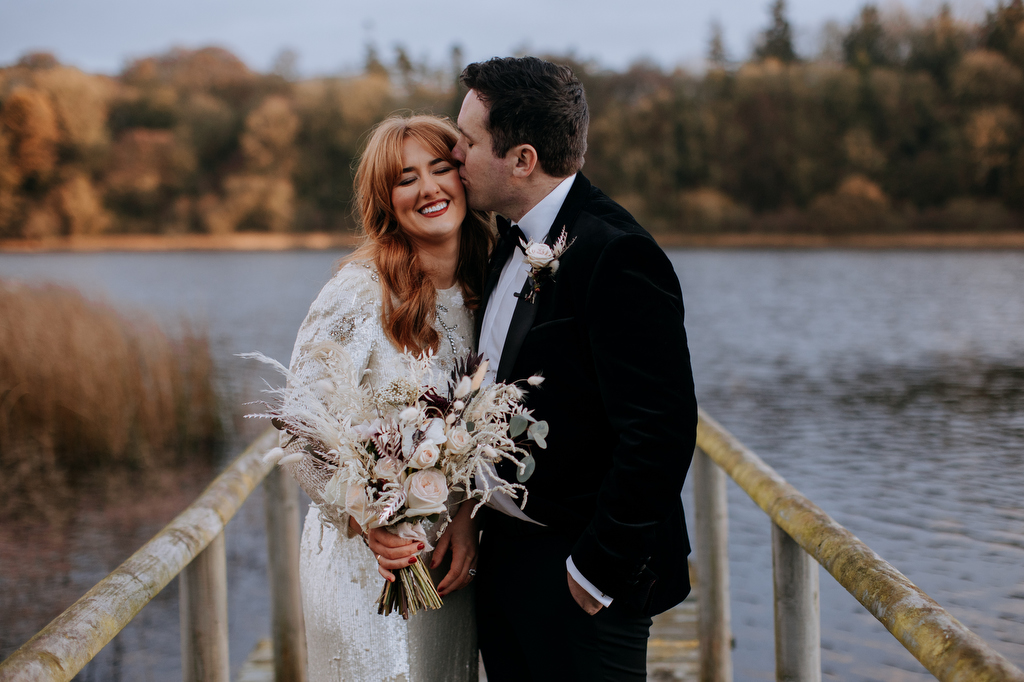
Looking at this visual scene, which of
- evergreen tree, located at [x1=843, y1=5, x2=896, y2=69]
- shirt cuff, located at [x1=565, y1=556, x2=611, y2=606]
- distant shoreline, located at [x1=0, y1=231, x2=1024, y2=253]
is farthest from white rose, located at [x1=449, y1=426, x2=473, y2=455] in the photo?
evergreen tree, located at [x1=843, y1=5, x2=896, y2=69]

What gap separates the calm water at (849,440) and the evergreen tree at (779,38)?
52779 mm

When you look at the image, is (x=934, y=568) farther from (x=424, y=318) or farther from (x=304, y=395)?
(x=304, y=395)

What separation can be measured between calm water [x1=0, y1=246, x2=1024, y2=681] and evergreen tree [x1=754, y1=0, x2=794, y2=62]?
52.8m

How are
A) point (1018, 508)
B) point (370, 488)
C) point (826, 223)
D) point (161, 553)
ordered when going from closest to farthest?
point (370, 488), point (161, 553), point (1018, 508), point (826, 223)

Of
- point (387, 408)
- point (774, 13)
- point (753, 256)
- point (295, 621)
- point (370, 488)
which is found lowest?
point (753, 256)

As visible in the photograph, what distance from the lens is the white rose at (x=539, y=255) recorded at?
190 cm

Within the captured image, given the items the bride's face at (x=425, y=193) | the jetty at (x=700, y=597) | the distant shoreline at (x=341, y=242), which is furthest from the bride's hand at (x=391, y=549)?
the distant shoreline at (x=341, y=242)

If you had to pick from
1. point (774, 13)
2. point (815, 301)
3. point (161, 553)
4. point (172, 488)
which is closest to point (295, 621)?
point (161, 553)

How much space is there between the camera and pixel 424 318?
2.26 metres

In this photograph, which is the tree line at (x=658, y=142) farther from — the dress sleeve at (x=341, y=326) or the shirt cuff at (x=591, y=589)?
the shirt cuff at (x=591, y=589)

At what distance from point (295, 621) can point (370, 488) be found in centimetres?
203

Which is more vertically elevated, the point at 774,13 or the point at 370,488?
the point at 774,13

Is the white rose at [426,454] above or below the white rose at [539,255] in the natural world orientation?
below

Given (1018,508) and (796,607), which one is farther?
(1018,508)
